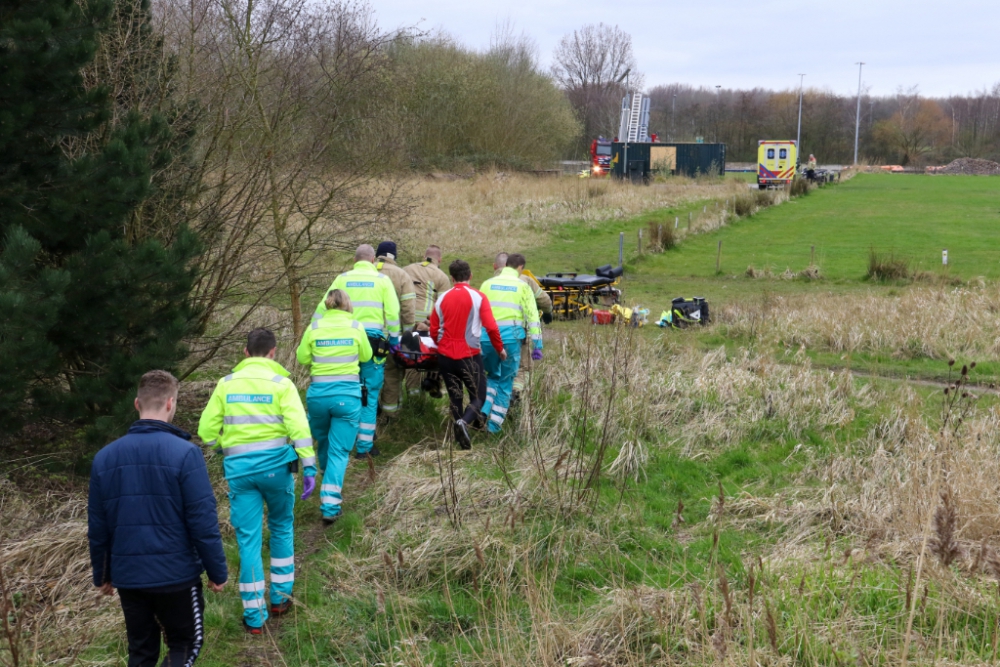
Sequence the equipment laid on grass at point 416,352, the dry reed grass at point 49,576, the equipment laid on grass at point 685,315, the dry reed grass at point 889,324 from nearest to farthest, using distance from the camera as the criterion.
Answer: the dry reed grass at point 49,576, the equipment laid on grass at point 416,352, the dry reed grass at point 889,324, the equipment laid on grass at point 685,315

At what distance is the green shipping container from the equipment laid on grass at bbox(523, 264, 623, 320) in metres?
30.0

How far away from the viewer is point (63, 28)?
6395 mm

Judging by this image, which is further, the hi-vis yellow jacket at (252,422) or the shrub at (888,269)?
the shrub at (888,269)

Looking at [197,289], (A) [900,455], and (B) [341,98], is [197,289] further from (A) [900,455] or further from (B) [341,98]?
(A) [900,455]

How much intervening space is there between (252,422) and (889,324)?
1011cm

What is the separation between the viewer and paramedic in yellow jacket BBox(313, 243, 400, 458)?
793 centimetres

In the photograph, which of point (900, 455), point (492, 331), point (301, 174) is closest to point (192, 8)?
point (301, 174)

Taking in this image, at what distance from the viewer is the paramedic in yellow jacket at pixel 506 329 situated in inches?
336

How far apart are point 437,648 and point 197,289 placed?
5.43m

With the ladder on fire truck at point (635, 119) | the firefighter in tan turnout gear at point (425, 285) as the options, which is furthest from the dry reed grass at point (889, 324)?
the ladder on fire truck at point (635, 119)

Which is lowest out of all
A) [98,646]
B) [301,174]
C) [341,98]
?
[98,646]

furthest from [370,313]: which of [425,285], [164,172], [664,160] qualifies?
[664,160]

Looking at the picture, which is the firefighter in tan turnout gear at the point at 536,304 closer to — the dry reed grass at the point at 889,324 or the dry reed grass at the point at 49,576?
the dry reed grass at the point at 49,576

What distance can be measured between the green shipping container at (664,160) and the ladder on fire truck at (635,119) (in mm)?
8181
